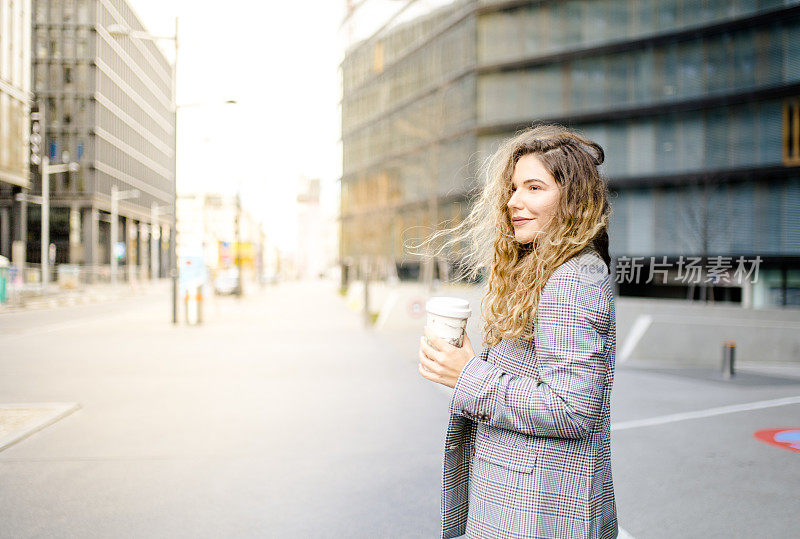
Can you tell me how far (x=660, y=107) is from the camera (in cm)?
3167

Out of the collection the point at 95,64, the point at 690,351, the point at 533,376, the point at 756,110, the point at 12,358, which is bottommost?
the point at 690,351

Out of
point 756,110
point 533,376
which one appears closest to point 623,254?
point 756,110

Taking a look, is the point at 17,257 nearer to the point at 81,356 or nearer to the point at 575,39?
the point at 81,356

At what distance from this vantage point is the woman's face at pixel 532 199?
2074mm

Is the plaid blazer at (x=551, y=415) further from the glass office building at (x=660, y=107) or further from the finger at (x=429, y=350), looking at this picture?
the glass office building at (x=660, y=107)

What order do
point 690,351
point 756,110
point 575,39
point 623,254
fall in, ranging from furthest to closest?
1. point 575,39
2. point 623,254
3. point 756,110
4. point 690,351

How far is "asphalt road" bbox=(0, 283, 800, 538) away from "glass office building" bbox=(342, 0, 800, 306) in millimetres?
15963

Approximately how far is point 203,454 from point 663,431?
4.71 meters

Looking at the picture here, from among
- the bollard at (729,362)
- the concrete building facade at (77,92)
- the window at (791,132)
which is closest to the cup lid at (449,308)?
the concrete building facade at (77,92)

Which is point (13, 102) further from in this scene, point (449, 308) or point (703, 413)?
point (703, 413)

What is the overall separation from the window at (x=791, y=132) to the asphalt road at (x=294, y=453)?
20.6 metres

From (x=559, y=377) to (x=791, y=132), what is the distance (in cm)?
3112

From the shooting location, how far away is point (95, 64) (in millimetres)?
4816

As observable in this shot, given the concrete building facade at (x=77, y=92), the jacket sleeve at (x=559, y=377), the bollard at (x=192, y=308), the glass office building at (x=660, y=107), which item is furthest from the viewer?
the glass office building at (x=660, y=107)
